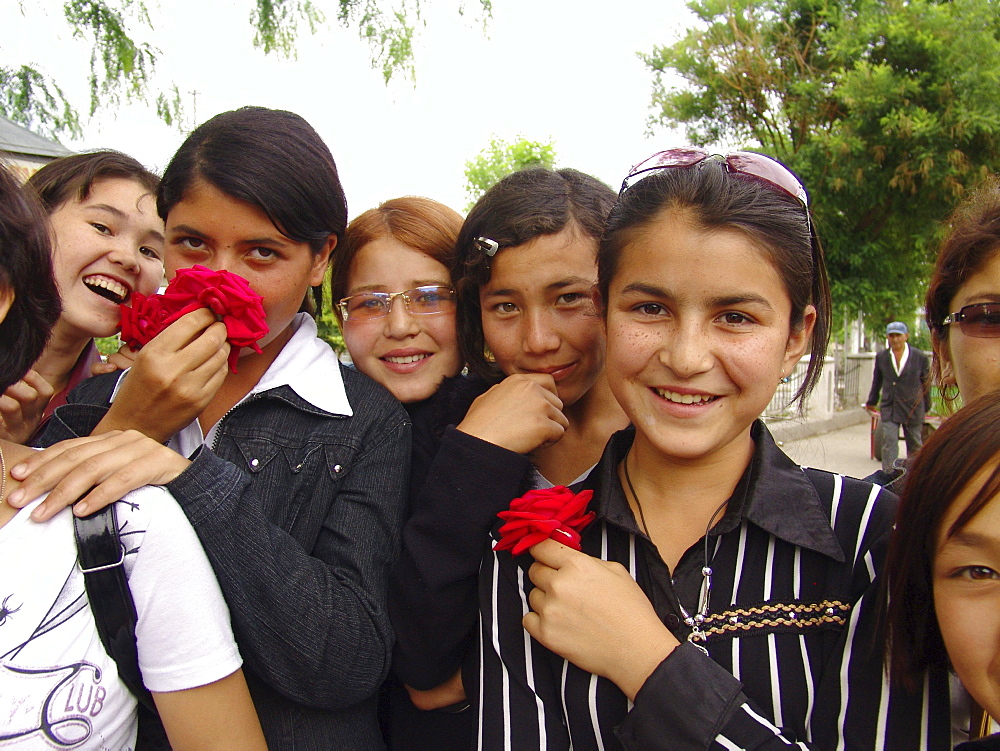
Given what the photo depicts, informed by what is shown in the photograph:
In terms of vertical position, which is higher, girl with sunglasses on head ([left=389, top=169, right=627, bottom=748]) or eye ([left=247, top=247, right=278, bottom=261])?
eye ([left=247, top=247, right=278, bottom=261])

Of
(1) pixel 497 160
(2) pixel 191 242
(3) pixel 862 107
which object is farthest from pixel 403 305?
(1) pixel 497 160

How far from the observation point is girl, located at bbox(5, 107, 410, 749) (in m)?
1.32

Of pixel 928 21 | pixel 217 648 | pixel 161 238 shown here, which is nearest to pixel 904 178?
pixel 928 21

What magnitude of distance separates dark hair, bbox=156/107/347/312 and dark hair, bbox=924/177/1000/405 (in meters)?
1.52

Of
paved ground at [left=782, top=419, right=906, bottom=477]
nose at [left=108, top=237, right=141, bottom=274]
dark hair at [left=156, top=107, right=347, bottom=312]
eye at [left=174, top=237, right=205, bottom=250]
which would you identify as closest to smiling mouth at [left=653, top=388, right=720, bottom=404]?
dark hair at [left=156, top=107, right=347, bottom=312]

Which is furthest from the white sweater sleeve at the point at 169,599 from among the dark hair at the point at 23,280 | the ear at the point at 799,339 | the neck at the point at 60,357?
the neck at the point at 60,357

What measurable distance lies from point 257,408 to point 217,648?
2.08ft

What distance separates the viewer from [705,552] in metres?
1.34

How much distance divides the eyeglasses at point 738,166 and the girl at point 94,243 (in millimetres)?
1612

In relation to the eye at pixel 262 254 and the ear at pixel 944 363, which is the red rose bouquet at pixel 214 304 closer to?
the eye at pixel 262 254

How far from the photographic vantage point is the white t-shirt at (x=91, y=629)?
1089 millimetres

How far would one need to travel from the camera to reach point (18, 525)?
115 cm

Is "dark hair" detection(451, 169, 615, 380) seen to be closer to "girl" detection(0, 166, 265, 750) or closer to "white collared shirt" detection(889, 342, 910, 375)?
"girl" detection(0, 166, 265, 750)

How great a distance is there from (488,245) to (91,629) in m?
1.20
